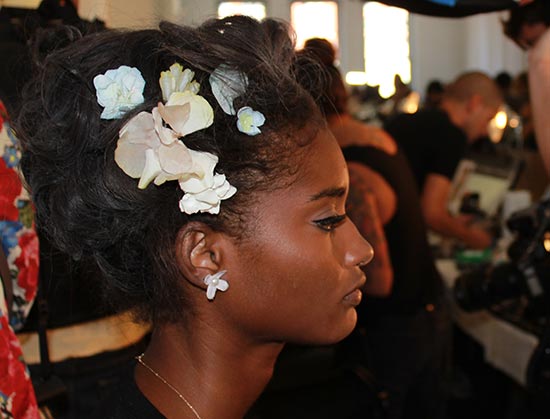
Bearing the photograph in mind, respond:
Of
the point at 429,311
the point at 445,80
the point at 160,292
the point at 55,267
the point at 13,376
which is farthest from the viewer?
the point at 445,80

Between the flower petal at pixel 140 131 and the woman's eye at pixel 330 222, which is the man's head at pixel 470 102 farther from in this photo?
the flower petal at pixel 140 131

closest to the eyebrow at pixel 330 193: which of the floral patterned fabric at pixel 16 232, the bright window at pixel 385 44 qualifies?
the floral patterned fabric at pixel 16 232

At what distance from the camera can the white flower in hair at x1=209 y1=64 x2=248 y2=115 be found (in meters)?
0.97

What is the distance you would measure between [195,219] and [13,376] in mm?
373

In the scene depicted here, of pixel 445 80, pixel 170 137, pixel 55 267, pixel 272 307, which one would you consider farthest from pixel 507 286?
pixel 445 80

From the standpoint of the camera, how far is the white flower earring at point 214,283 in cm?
98

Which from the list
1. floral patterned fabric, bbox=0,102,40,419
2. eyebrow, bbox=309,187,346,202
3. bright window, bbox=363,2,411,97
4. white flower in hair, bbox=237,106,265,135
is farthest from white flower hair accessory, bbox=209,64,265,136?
bright window, bbox=363,2,411,97

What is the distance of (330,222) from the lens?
102 cm

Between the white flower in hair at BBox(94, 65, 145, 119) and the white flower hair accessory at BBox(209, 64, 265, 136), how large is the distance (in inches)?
3.3

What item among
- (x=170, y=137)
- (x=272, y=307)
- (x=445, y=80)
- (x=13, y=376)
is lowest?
(x=445, y=80)

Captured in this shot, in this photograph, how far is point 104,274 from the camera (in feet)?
3.50

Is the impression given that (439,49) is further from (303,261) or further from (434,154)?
(303,261)

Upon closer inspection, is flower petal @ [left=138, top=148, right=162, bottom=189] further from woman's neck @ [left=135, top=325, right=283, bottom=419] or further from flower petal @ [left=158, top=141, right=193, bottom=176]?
woman's neck @ [left=135, top=325, right=283, bottom=419]

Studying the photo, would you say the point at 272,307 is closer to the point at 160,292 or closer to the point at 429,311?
the point at 160,292
